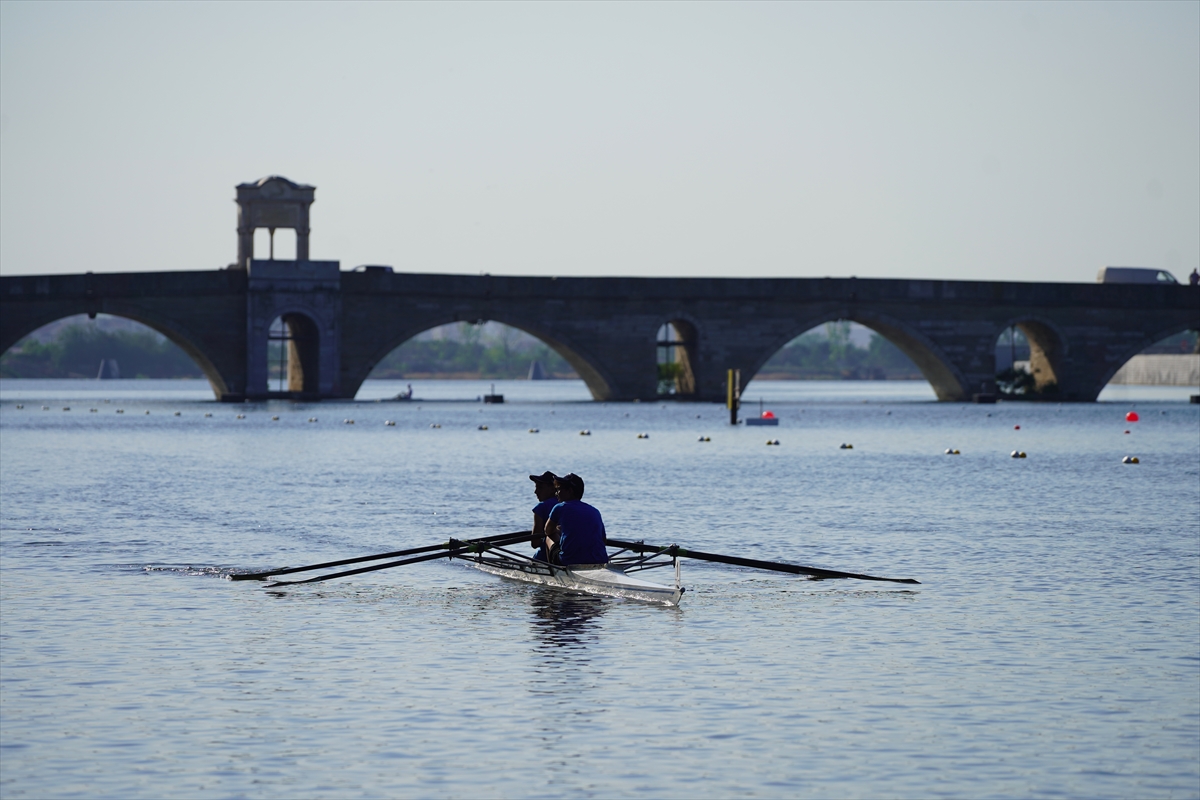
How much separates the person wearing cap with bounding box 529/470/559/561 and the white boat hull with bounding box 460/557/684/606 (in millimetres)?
235

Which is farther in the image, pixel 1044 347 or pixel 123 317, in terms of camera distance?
pixel 1044 347

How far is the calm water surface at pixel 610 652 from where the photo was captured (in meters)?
11.9

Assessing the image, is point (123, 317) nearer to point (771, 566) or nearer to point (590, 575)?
point (771, 566)

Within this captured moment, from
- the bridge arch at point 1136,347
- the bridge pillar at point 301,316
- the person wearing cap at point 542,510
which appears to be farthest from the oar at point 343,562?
the bridge arch at point 1136,347

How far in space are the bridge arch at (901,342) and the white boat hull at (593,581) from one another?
2729 inches

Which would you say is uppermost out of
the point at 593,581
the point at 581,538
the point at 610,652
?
the point at 581,538

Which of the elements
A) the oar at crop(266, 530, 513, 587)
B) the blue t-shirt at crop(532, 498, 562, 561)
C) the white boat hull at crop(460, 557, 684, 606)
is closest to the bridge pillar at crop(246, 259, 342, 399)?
the oar at crop(266, 530, 513, 587)

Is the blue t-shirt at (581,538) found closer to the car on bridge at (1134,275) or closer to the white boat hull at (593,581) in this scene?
the white boat hull at (593,581)

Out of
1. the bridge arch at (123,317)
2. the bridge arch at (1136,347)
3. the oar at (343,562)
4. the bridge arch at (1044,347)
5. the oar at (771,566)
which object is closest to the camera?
the oar at (771,566)

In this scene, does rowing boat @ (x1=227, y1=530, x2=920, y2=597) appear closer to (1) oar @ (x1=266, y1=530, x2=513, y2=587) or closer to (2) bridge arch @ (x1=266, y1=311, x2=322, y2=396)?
(1) oar @ (x1=266, y1=530, x2=513, y2=587)

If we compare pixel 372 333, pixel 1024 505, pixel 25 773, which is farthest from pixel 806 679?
pixel 372 333

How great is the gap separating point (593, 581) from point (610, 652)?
3502mm

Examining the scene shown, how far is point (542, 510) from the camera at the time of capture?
856 inches

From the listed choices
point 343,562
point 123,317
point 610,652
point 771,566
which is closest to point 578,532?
point 771,566
